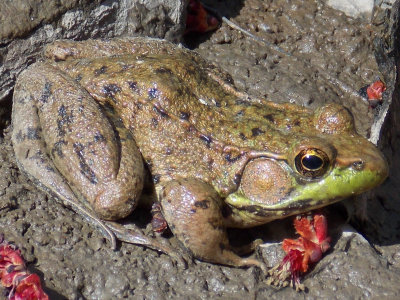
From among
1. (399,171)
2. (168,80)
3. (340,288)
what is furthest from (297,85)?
(340,288)

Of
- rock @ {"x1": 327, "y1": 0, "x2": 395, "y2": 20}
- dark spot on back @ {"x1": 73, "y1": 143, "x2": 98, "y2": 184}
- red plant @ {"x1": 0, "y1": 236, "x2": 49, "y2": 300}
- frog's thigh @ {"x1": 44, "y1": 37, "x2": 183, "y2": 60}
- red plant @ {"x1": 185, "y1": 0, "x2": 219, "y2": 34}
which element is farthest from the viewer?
rock @ {"x1": 327, "y1": 0, "x2": 395, "y2": 20}

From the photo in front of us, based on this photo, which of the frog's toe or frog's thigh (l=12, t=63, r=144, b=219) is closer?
frog's thigh (l=12, t=63, r=144, b=219)

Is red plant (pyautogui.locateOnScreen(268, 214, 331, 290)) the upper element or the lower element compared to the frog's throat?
lower

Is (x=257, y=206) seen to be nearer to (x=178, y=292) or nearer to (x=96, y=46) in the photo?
(x=178, y=292)

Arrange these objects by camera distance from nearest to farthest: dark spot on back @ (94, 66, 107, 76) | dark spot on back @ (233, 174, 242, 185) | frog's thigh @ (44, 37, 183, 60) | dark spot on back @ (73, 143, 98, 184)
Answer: dark spot on back @ (73, 143, 98, 184)
dark spot on back @ (233, 174, 242, 185)
dark spot on back @ (94, 66, 107, 76)
frog's thigh @ (44, 37, 183, 60)

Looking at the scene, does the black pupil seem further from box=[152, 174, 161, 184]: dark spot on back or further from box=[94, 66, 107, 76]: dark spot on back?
box=[94, 66, 107, 76]: dark spot on back

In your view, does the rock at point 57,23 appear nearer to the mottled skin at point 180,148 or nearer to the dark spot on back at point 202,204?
the mottled skin at point 180,148

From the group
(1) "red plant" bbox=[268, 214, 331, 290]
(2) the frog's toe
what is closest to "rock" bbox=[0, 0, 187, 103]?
(2) the frog's toe

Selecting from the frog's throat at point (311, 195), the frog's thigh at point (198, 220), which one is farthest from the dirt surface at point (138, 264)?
the frog's throat at point (311, 195)
